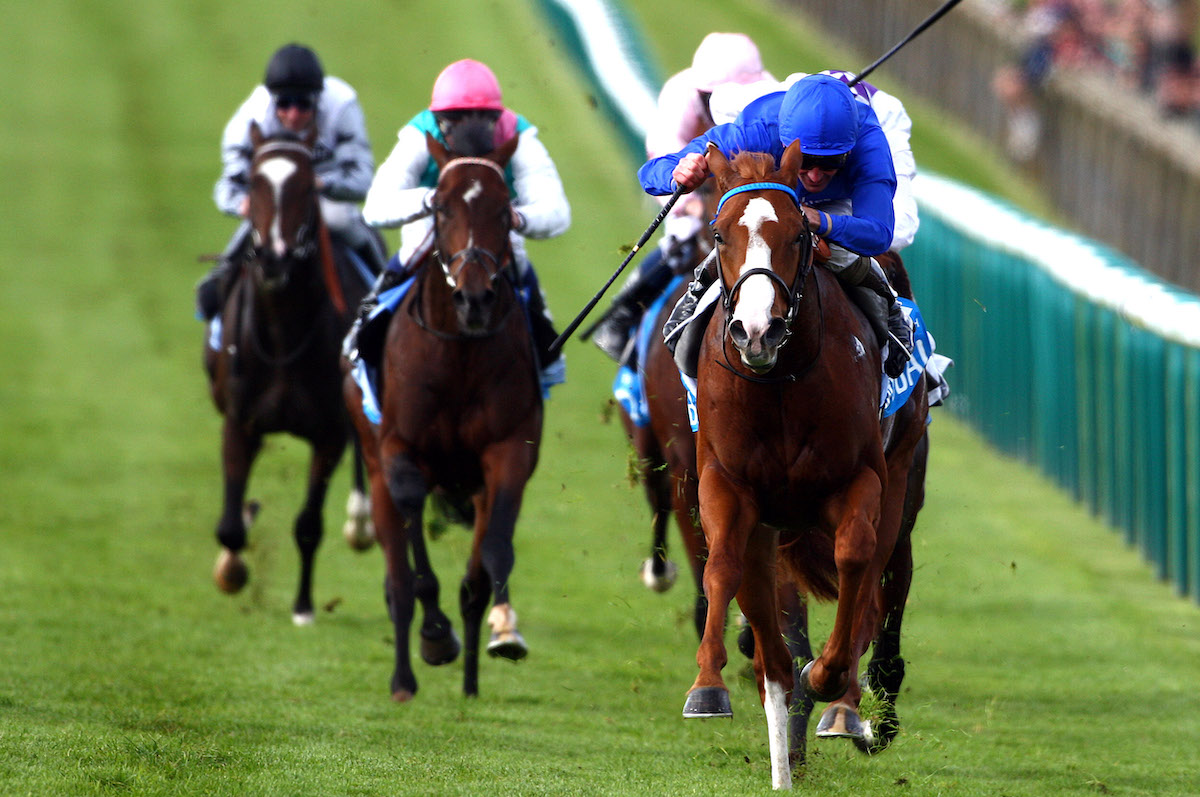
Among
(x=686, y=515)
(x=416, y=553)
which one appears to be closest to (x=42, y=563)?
(x=416, y=553)

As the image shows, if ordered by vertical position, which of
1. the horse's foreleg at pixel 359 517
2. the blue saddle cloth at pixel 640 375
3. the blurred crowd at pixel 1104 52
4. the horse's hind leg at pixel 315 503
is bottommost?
the blurred crowd at pixel 1104 52

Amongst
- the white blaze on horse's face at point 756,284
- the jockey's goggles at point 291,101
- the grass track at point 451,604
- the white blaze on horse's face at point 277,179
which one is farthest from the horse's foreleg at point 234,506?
the white blaze on horse's face at point 756,284

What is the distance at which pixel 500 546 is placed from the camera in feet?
23.5

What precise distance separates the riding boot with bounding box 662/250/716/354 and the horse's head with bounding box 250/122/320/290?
9.82 ft

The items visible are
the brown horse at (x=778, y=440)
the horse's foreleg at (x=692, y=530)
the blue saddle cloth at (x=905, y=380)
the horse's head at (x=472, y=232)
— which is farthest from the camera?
the horse's foreleg at (x=692, y=530)

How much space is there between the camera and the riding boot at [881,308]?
18.7 feet

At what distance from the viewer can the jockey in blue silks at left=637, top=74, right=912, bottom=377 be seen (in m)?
5.41

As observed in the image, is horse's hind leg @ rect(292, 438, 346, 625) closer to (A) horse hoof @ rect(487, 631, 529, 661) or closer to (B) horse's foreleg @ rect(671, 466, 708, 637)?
(B) horse's foreleg @ rect(671, 466, 708, 637)

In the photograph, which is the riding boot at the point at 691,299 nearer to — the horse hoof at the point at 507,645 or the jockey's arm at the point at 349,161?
the horse hoof at the point at 507,645

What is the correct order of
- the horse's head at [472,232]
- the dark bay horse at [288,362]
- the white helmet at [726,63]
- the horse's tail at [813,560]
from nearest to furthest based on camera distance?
1. the horse's tail at [813,560]
2. the horse's head at [472,232]
3. the white helmet at [726,63]
4. the dark bay horse at [288,362]

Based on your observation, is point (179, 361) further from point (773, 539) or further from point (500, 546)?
point (773, 539)

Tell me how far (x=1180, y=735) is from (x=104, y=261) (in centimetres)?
1317

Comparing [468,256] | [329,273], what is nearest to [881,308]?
[468,256]

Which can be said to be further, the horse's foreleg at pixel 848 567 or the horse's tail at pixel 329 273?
the horse's tail at pixel 329 273
